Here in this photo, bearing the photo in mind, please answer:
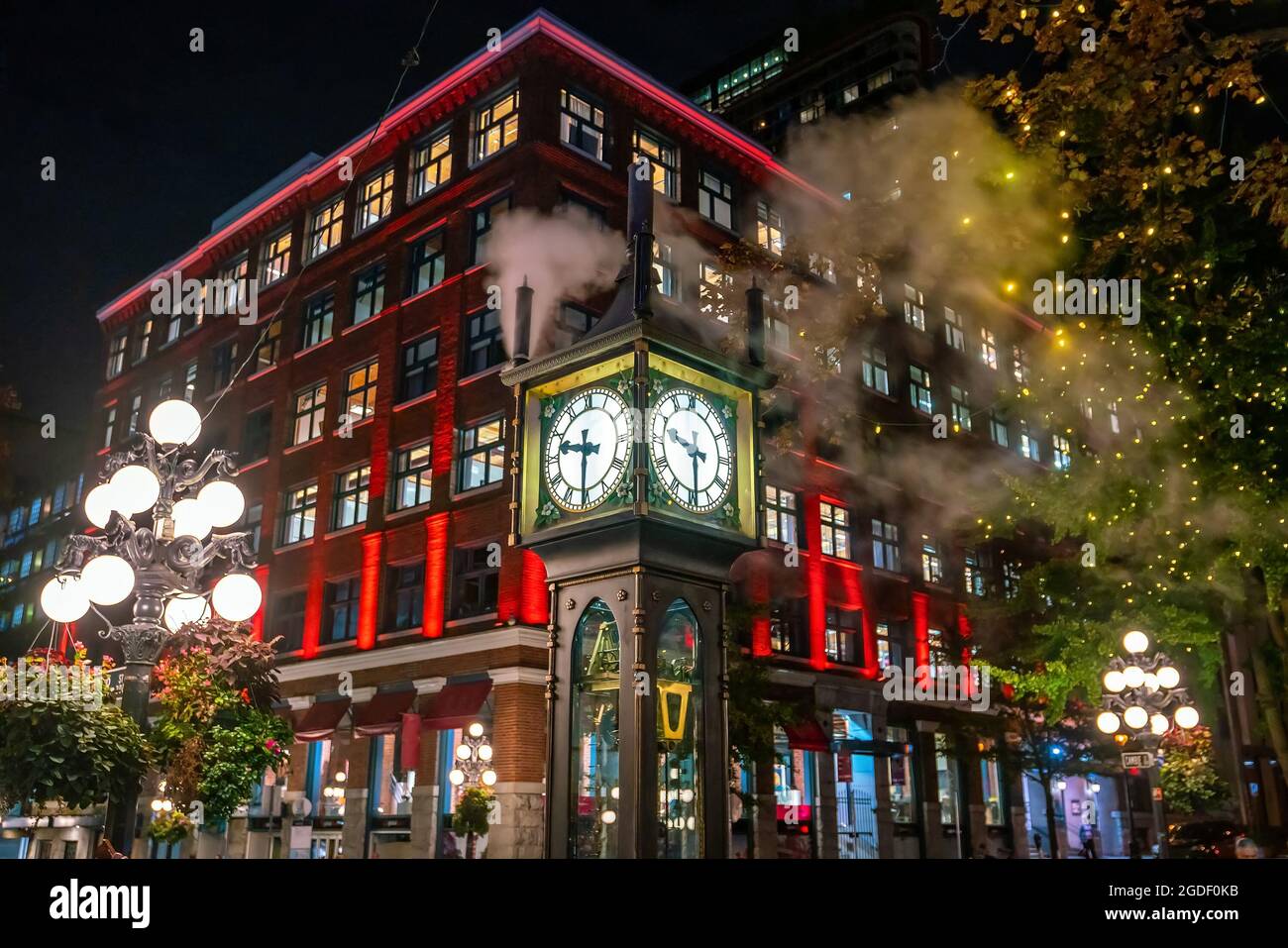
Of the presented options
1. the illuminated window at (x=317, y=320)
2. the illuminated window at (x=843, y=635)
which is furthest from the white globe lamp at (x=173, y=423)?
the illuminated window at (x=317, y=320)

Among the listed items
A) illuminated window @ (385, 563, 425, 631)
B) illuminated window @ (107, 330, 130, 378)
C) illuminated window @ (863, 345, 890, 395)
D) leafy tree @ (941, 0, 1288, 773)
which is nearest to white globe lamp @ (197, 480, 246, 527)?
leafy tree @ (941, 0, 1288, 773)

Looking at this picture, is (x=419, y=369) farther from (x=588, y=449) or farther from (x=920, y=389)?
(x=588, y=449)

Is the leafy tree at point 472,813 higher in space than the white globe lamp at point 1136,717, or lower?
lower

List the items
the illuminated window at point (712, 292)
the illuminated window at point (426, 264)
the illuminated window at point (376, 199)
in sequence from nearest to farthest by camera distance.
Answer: the illuminated window at point (712, 292) → the illuminated window at point (426, 264) → the illuminated window at point (376, 199)

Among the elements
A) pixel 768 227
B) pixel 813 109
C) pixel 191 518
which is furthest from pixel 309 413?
pixel 813 109

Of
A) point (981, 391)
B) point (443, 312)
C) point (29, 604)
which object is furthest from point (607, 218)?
point (29, 604)

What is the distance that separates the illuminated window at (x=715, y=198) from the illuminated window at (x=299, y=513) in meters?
13.9

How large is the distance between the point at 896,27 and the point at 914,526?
39.5m

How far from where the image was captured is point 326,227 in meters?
31.8

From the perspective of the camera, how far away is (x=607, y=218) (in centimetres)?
2652

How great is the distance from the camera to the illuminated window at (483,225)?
25859 millimetres

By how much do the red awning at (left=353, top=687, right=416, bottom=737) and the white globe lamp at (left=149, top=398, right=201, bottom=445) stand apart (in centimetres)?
1850

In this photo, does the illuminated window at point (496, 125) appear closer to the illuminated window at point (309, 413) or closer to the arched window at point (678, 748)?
the illuminated window at point (309, 413)
